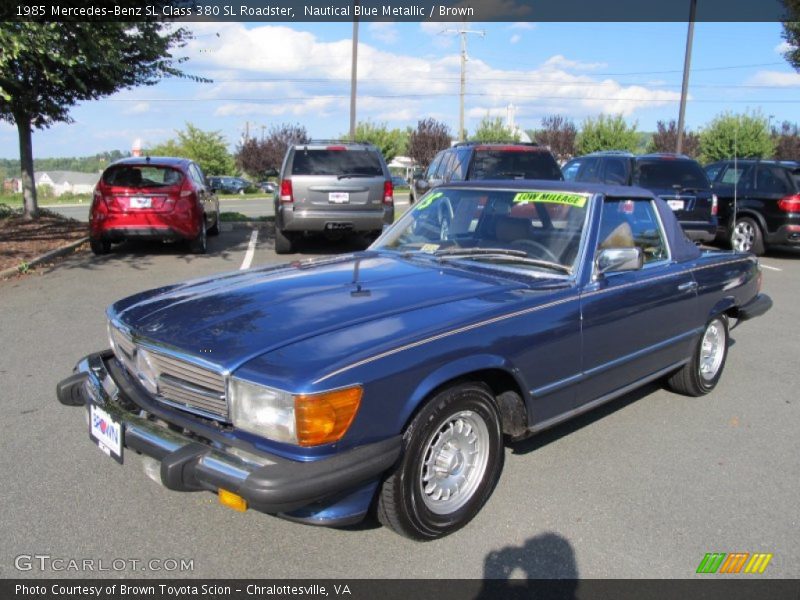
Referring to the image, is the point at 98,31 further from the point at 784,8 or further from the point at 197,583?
the point at 784,8

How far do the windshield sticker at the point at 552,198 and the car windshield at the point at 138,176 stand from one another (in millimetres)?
7917

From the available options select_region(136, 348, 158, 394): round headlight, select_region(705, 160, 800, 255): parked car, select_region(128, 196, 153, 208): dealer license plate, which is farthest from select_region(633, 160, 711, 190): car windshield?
select_region(136, 348, 158, 394): round headlight

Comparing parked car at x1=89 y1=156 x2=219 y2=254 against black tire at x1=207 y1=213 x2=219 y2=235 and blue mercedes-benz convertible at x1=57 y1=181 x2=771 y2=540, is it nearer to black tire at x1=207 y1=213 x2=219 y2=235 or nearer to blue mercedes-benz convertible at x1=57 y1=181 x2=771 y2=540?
black tire at x1=207 y1=213 x2=219 y2=235

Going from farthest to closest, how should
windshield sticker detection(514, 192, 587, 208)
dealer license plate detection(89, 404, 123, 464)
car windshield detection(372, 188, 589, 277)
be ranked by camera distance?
1. windshield sticker detection(514, 192, 587, 208)
2. car windshield detection(372, 188, 589, 277)
3. dealer license plate detection(89, 404, 123, 464)

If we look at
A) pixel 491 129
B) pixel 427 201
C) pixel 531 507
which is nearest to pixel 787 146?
pixel 491 129

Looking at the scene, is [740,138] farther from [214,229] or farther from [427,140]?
[214,229]

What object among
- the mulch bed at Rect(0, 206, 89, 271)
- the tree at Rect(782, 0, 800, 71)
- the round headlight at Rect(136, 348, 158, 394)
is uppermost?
the tree at Rect(782, 0, 800, 71)

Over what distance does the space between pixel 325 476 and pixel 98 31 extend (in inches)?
349

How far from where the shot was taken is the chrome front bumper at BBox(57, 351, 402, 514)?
2.47m

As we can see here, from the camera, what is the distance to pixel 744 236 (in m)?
12.7

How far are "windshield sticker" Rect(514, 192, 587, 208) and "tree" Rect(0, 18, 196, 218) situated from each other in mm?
6281

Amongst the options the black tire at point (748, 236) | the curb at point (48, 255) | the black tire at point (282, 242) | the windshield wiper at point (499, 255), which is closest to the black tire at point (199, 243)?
the black tire at point (282, 242)

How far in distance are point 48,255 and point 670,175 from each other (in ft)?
34.6

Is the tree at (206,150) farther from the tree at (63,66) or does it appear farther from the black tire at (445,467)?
the black tire at (445,467)
